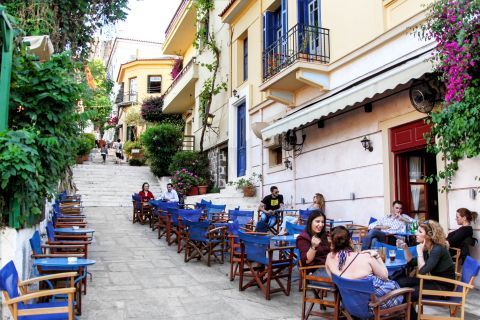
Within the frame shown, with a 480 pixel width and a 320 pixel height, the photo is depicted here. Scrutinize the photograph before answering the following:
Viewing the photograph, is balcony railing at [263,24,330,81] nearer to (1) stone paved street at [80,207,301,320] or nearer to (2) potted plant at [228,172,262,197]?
(2) potted plant at [228,172,262,197]

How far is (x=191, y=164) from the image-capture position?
1756cm

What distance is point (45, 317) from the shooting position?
3682 millimetres

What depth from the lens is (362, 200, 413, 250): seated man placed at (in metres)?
7.09

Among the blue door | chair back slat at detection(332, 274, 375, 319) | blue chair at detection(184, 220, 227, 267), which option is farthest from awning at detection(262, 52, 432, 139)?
the blue door

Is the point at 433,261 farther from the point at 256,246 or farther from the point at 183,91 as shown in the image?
the point at 183,91

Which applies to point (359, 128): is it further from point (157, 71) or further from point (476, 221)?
point (157, 71)

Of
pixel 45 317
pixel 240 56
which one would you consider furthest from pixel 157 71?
pixel 45 317

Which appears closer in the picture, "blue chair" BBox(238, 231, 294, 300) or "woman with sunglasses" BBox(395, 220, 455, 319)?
"woman with sunglasses" BBox(395, 220, 455, 319)

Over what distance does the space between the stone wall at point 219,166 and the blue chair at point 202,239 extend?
8664 mm

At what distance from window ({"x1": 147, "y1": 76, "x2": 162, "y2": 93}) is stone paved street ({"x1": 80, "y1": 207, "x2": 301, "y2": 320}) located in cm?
2794

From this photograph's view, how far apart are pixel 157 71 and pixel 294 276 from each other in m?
31.1

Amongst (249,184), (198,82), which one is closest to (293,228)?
(249,184)

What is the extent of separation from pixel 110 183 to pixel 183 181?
426cm

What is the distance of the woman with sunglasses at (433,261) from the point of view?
4422 mm
